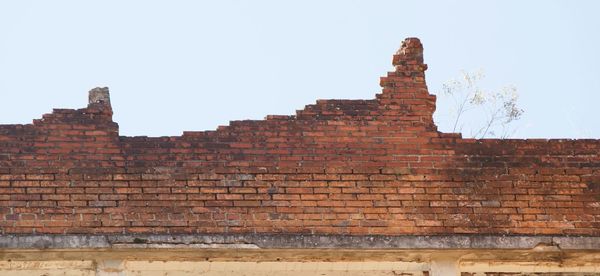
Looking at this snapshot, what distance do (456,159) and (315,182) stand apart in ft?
4.79

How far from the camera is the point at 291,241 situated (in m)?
15.3

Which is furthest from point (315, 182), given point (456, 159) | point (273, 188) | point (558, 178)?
point (558, 178)

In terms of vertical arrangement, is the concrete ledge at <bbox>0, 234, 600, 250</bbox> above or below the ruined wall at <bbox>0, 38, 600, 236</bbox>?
below

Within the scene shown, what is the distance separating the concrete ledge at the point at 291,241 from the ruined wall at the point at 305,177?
134 millimetres

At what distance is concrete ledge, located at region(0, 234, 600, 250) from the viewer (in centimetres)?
1516

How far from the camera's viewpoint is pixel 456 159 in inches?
629

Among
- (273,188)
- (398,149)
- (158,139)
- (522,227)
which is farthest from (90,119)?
(522,227)

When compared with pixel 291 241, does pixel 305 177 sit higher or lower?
higher

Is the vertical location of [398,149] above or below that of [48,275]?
above

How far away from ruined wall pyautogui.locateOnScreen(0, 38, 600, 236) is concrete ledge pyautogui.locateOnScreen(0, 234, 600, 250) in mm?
134

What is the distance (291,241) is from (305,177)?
2.49 ft

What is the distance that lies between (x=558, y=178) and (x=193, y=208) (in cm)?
366

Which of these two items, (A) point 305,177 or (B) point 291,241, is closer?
(B) point 291,241

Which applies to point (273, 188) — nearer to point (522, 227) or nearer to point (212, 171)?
point (212, 171)
